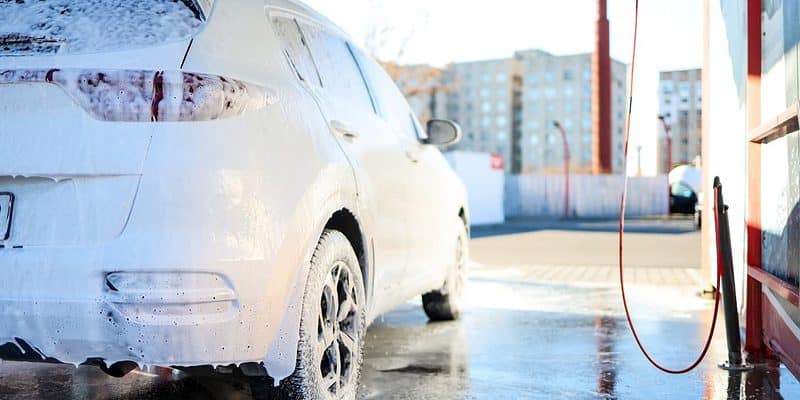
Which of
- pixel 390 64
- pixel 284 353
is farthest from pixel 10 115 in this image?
pixel 390 64

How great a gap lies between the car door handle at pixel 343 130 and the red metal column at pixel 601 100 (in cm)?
4506

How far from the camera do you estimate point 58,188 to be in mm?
2715

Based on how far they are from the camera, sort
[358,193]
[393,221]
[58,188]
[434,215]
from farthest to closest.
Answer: [434,215] < [393,221] < [358,193] < [58,188]

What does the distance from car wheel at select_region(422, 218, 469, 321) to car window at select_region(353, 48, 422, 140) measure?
113 cm

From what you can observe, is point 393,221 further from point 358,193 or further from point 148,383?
point 148,383

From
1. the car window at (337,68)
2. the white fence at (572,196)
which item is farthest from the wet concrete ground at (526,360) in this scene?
the white fence at (572,196)

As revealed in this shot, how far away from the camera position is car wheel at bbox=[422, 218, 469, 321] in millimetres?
6410

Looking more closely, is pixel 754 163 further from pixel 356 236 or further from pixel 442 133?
pixel 356 236

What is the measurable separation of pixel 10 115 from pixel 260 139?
29.3 inches

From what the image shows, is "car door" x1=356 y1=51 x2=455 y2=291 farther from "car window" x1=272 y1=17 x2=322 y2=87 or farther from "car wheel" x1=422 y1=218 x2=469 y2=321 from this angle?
"car window" x1=272 y1=17 x2=322 y2=87

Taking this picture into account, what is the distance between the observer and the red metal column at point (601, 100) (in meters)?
47.6

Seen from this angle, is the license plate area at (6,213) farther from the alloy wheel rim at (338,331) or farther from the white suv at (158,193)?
the alloy wheel rim at (338,331)

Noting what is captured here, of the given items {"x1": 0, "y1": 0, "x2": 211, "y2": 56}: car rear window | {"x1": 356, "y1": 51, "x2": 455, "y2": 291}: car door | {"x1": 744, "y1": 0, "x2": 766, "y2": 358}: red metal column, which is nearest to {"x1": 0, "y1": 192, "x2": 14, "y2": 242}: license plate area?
{"x1": 0, "y1": 0, "x2": 211, "y2": 56}: car rear window

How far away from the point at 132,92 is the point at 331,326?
1203 mm
